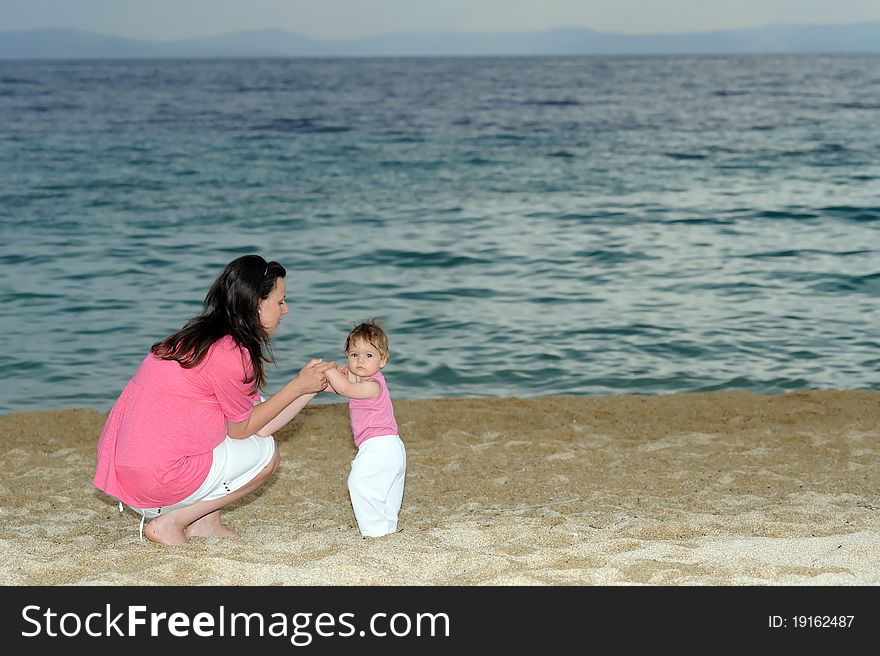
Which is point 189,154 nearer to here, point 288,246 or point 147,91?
point 288,246

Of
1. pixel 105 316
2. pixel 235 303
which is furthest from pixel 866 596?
pixel 105 316

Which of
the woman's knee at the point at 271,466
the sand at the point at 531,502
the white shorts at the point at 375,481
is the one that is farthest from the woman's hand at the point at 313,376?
the sand at the point at 531,502

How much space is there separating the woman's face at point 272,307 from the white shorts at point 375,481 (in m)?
0.71

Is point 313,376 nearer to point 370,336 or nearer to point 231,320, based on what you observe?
point 370,336

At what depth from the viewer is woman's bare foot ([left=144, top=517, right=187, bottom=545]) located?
439 centimetres

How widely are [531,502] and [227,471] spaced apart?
72.5 inches

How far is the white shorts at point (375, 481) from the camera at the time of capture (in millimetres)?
4578

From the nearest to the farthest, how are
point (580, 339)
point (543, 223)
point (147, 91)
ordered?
1. point (580, 339)
2. point (543, 223)
3. point (147, 91)

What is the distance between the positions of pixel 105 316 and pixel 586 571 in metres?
8.32

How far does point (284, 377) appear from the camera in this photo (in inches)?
367

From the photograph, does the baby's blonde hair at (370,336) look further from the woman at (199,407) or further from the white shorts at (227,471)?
the white shorts at (227,471)

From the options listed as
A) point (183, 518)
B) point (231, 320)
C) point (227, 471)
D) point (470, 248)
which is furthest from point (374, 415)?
point (470, 248)

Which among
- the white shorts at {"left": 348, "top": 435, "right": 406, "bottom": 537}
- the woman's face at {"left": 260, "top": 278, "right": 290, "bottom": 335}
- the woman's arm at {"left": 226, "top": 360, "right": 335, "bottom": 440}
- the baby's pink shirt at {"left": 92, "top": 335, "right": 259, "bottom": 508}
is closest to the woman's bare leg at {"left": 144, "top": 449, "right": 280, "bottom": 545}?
the baby's pink shirt at {"left": 92, "top": 335, "right": 259, "bottom": 508}

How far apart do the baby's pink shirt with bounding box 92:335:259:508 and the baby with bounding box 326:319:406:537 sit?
501mm
